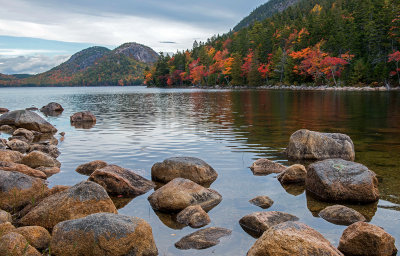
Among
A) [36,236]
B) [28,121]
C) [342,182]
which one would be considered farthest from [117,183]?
[28,121]

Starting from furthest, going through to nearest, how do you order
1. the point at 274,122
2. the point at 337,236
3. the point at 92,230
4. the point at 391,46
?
the point at 391,46
the point at 274,122
the point at 337,236
the point at 92,230

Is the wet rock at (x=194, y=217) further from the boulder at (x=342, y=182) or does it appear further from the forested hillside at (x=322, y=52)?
the forested hillside at (x=322, y=52)

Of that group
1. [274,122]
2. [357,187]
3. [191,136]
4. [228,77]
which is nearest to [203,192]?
[357,187]

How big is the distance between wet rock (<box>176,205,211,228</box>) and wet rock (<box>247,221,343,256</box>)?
242 cm

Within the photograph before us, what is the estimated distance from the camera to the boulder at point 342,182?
30.2 ft

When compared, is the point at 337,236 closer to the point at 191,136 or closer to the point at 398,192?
the point at 398,192

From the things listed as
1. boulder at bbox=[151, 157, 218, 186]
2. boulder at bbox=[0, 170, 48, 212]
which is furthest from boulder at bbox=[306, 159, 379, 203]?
boulder at bbox=[0, 170, 48, 212]

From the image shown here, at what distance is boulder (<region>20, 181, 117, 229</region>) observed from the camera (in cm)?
763

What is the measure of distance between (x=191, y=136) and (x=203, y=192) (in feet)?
37.8

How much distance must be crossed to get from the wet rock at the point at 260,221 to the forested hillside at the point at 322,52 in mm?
65987

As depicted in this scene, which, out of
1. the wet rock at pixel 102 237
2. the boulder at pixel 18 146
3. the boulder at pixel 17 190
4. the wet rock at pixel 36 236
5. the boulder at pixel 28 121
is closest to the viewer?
the wet rock at pixel 102 237

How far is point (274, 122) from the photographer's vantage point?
86.7ft

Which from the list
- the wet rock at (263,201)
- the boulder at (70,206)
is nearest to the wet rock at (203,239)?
the wet rock at (263,201)

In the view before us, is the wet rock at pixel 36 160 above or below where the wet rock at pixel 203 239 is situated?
above
